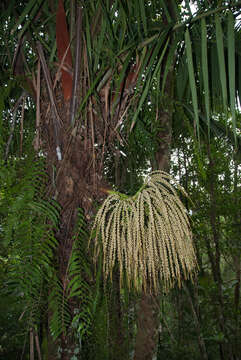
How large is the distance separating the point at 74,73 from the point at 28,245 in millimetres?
592

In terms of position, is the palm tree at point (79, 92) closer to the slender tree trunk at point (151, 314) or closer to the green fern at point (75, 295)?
the green fern at point (75, 295)

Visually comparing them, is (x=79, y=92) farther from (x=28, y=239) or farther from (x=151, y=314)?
(x=151, y=314)

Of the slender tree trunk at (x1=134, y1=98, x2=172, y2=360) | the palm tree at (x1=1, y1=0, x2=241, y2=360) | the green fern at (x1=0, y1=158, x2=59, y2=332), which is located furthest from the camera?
the slender tree trunk at (x1=134, y1=98, x2=172, y2=360)

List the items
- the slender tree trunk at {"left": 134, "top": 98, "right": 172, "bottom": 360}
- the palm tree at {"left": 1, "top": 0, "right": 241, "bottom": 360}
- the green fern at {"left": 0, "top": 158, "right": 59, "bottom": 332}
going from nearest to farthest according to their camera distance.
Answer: the green fern at {"left": 0, "top": 158, "right": 59, "bottom": 332}
the palm tree at {"left": 1, "top": 0, "right": 241, "bottom": 360}
the slender tree trunk at {"left": 134, "top": 98, "right": 172, "bottom": 360}

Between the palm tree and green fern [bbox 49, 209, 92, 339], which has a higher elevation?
the palm tree

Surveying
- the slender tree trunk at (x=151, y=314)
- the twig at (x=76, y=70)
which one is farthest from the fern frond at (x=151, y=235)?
the slender tree trunk at (x=151, y=314)

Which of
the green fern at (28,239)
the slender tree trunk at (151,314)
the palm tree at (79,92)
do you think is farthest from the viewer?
the slender tree trunk at (151,314)

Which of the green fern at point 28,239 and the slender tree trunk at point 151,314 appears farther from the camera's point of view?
the slender tree trunk at point 151,314

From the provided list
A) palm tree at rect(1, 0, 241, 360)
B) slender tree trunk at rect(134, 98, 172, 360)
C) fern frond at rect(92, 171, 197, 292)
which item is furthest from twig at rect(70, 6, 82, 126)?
slender tree trunk at rect(134, 98, 172, 360)

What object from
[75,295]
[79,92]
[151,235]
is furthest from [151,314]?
[79,92]

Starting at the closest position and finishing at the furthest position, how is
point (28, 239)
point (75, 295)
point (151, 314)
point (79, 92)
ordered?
point (28, 239), point (75, 295), point (79, 92), point (151, 314)

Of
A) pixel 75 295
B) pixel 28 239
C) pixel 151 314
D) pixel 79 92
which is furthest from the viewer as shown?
pixel 151 314

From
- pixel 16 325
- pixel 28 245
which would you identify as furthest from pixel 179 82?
pixel 16 325

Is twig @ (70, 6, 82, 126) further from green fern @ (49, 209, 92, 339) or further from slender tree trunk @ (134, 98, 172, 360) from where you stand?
slender tree trunk @ (134, 98, 172, 360)
